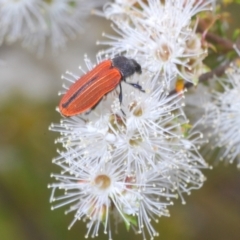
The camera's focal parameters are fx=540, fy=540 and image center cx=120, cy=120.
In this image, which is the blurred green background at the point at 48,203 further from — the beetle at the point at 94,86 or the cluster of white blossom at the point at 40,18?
the beetle at the point at 94,86

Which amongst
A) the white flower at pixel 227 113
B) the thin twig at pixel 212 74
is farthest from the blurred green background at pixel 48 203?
the thin twig at pixel 212 74

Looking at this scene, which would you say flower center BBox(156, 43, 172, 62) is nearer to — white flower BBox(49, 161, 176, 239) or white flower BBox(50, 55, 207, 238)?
white flower BBox(50, 55, 207, 238)

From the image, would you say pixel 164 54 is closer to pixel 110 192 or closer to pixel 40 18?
pixel 110 192

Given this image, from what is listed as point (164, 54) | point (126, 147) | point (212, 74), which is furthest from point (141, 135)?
point (212, 74)

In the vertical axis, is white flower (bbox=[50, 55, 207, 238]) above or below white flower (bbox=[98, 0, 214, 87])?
below

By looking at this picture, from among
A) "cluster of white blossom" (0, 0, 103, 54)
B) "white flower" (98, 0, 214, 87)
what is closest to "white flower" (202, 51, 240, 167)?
"white flower" (98, 0, 214, 87)

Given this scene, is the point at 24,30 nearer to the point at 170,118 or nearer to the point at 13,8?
the point at 13,8
